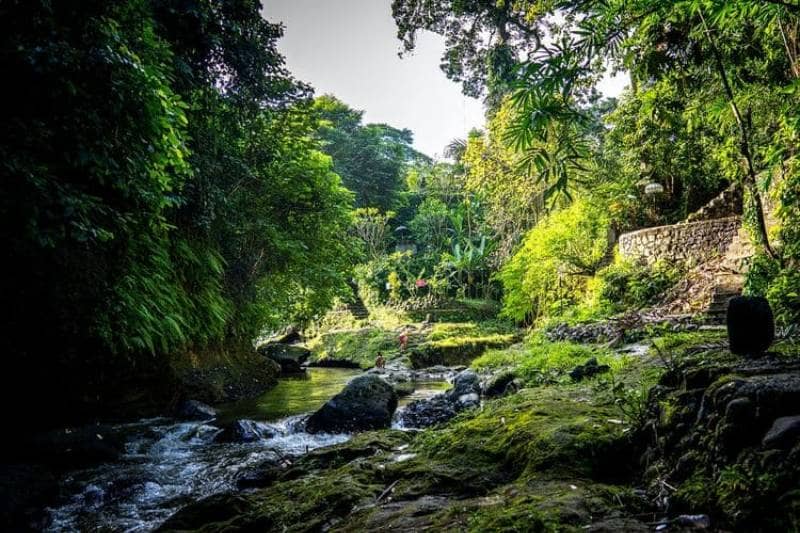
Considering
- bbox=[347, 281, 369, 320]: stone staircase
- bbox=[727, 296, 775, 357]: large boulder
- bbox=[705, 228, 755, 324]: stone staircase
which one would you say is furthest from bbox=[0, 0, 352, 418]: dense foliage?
bbox=[347, 281, 369, 320]: stone staircase

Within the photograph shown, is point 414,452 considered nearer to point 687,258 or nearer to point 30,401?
point 30,401

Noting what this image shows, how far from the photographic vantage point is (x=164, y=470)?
4.62 meters

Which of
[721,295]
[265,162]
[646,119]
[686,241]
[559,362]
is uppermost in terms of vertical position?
[646,119]

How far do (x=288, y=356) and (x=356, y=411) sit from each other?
11.3m

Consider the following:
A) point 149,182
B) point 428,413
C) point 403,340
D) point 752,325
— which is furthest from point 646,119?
point 149,182

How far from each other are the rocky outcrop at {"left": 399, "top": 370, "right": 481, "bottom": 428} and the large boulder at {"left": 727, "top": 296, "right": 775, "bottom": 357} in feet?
12.8

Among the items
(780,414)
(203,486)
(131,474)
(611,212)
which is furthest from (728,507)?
(611,212)

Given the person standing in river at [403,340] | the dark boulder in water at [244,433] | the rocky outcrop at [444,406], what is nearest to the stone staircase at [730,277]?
the rocky outcrop at [444,406]

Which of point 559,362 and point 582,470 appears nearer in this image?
point 582,470

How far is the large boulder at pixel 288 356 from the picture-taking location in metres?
15.8

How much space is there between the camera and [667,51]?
295cm

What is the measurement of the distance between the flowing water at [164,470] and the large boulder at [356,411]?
210 millimetres

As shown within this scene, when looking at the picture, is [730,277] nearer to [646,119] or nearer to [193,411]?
[646,119]

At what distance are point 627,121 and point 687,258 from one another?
4824mm
